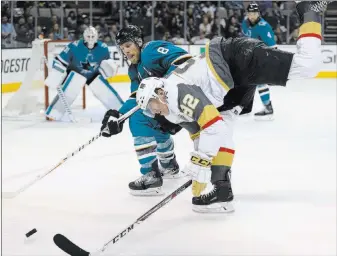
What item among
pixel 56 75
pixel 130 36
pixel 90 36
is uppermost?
pixel 130 36

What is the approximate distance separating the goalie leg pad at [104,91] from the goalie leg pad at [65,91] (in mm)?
131

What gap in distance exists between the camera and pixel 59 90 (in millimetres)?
6336

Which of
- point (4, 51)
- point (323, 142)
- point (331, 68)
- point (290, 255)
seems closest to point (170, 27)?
point (331, 68)

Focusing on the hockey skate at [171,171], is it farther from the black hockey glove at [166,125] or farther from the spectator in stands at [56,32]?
the spectator in stands at [56,32]

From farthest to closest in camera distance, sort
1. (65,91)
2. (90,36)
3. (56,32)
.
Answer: (56,32) → (65,91) → (90,36)

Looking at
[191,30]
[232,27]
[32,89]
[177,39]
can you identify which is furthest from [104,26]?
[32,89]

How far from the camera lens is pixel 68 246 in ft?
8.59

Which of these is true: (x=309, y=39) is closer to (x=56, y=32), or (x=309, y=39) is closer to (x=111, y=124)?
(x=111, y=124)

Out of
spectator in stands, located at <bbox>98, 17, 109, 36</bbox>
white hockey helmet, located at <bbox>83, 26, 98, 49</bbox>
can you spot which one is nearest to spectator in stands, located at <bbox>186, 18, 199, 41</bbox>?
spectator in stands, located at <bbox>98, 17, 109, 36</bbox>

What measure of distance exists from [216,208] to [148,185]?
0.51 meters

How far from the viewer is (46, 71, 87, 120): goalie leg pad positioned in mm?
6406

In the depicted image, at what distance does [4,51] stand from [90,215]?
5.40 meters

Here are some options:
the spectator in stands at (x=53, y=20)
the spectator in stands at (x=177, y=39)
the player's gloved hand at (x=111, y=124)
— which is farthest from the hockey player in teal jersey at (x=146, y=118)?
the spectator in stands at (x=177, y=39)

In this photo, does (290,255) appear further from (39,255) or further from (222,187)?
(39,255)
